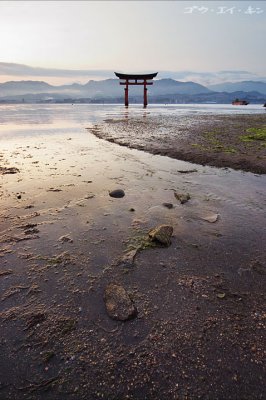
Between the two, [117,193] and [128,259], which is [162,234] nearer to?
[128,259]

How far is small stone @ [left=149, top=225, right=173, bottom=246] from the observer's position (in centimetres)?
448

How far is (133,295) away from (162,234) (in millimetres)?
1506

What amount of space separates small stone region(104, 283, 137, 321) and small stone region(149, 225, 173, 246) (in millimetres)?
1317

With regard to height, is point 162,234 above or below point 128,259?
above

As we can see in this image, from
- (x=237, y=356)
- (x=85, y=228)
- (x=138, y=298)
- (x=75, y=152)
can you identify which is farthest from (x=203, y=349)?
(x=75, y=152)

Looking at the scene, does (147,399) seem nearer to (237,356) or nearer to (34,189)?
(237,356)

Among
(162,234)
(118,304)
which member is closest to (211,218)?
(162,234)

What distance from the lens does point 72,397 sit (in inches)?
83.5

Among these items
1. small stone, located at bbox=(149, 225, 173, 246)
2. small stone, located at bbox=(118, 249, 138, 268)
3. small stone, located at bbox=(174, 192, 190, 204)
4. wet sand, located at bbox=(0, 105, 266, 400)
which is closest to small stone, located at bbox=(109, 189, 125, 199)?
wet sand, located at bbox=(0, 105, 266, 400)

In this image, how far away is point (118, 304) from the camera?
122 inches

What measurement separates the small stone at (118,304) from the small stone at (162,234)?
4.32 ft

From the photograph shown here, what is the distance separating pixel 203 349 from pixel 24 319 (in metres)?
1.84

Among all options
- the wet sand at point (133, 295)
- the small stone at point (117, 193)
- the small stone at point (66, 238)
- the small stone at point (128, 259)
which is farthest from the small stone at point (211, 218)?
the small stone at point (66, 238)

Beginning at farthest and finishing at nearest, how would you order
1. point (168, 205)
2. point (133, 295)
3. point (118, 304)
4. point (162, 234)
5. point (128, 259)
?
point (168, 205)
point (162, 234)
point (128, 259)
point (133, 295)
point (118, 304)
